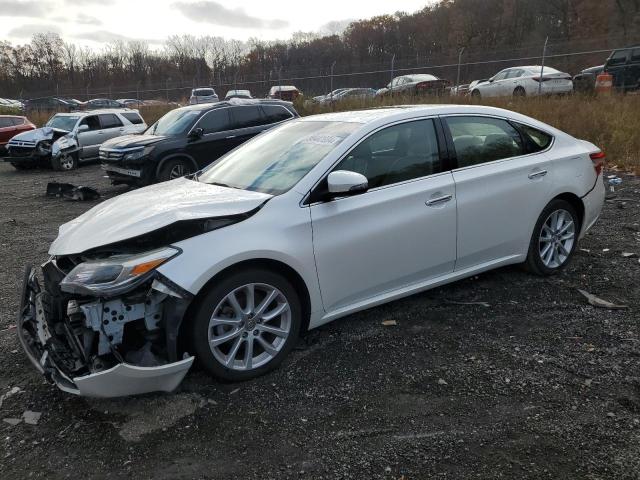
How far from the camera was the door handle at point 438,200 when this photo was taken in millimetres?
3852

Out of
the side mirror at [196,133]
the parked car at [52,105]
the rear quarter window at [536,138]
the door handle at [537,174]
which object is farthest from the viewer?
the parked car at [52,105]

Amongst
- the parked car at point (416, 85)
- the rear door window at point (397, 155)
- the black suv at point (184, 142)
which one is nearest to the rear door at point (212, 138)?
the black suv at point (184, 142)

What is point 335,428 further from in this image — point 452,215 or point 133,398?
point 452,215

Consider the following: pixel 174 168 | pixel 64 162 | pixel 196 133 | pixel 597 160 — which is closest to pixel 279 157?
pixel 597 160

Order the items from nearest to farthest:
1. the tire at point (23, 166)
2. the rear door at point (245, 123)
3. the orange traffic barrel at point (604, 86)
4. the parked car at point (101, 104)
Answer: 1. the rear door at point (245, 123)
2. the orange traffic barrel at point (604, 86)
3. the tire at point (23, 166)
4. the parked car at point (101, 104)

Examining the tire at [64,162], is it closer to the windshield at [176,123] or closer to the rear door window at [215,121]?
the windshield at [176,123]

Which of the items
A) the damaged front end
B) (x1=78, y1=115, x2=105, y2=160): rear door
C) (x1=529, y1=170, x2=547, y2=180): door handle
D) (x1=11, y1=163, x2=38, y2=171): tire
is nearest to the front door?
(x1=529, y1=170, x2=547, y2=180): door handle

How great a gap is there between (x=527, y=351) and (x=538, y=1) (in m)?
56.0

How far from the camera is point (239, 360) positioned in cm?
328

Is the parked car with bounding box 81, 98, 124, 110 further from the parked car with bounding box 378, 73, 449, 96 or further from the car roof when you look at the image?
the car roof

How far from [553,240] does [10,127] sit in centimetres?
2020

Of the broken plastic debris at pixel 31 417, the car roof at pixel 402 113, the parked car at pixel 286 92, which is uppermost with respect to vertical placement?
the parked car at pixel 286 92

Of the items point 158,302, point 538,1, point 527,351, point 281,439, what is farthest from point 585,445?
point 538,1

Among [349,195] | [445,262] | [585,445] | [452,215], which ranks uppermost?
[349,195]
